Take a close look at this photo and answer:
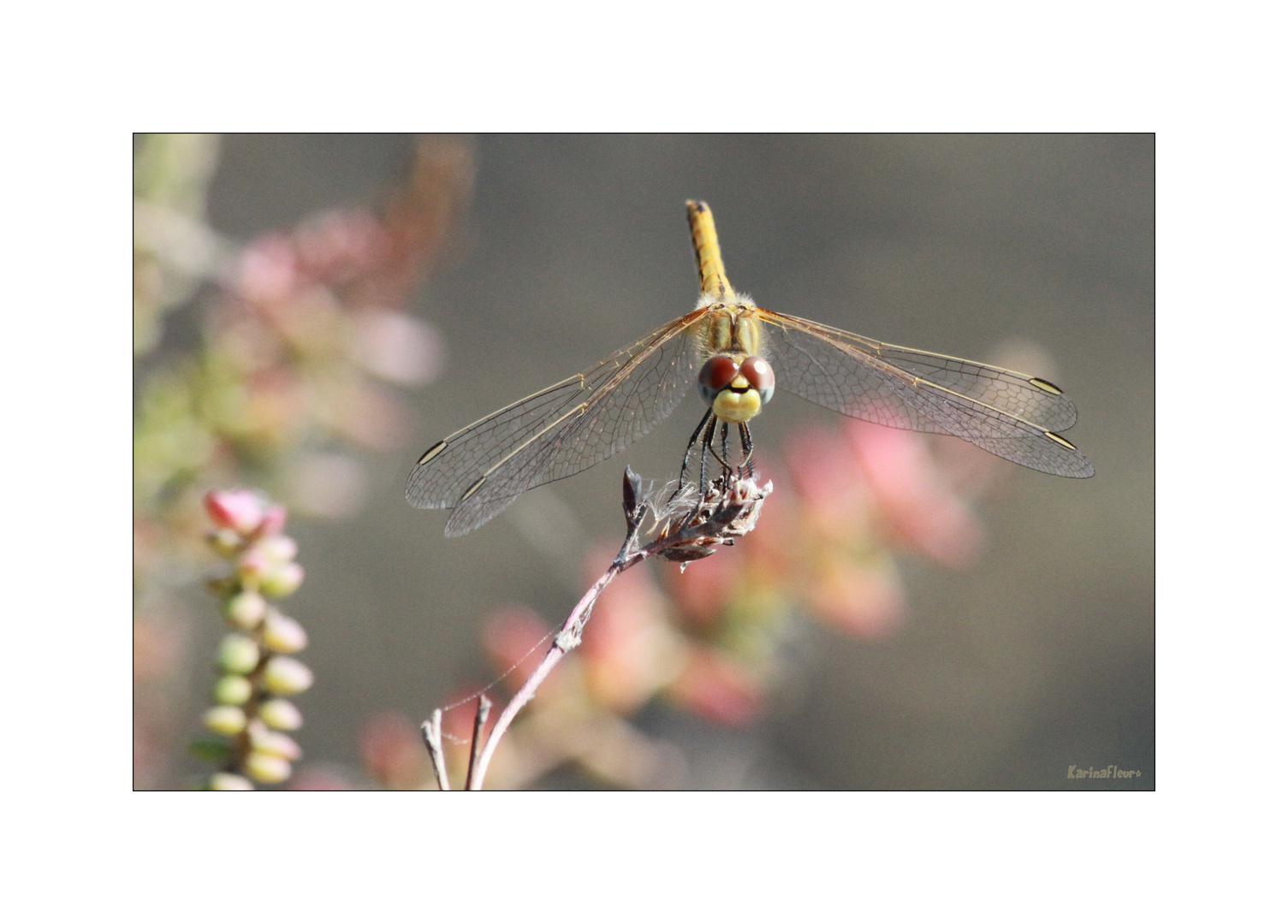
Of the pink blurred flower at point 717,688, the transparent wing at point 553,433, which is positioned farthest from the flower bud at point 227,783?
the pink blurred flower at point 717,688

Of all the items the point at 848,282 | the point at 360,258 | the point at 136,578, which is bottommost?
the point at 136,578

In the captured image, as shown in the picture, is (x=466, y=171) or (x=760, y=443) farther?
(x=760, y=443)

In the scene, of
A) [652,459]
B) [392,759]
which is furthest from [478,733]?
[652,459]

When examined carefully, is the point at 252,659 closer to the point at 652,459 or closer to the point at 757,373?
the point at 757,373

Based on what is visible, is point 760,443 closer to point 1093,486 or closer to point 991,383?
point 991,383

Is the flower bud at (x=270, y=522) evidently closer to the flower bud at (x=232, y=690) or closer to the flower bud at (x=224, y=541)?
the flower bud at (x=224, y=541)

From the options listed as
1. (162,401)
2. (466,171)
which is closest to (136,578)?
(162,401)
